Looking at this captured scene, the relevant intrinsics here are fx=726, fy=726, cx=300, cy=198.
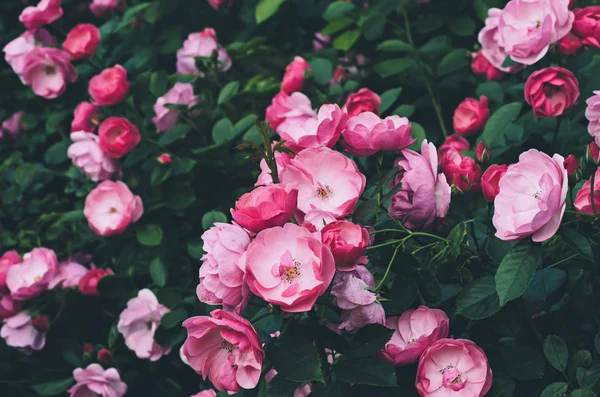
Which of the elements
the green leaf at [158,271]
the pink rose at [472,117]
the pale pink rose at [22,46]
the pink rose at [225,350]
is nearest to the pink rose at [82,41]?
the pale pink rose at [22,46]

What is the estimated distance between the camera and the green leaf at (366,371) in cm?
102

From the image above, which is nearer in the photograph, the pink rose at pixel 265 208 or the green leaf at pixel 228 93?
the pink rose at pixel 265 208

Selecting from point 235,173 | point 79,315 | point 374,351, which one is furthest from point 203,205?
point 374,351

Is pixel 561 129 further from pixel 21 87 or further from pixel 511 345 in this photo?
pixel 21 87

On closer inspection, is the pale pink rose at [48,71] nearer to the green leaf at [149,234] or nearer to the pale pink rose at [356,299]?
the green leaf at [149,234]

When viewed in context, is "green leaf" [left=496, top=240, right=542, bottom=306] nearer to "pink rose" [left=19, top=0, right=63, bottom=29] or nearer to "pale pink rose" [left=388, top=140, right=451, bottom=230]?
"pale pink rose" [left=388, top=140, right=451, bottom=230]

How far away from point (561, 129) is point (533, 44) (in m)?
0.35

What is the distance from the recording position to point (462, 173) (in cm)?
115

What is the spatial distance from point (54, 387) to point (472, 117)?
48.9 inches

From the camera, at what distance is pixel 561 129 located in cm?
165

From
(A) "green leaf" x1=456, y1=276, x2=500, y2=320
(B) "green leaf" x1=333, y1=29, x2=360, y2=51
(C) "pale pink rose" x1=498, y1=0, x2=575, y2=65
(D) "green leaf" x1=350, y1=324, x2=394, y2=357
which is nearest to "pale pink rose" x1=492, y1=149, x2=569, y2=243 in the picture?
(A) "green leaf" x1=456, y1=276, x2=500, y2=320

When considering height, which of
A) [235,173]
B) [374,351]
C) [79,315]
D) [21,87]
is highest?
[374,351]

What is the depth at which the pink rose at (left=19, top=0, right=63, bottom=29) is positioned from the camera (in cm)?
206

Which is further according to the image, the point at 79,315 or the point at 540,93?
the point at 79,315
